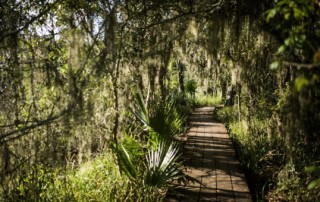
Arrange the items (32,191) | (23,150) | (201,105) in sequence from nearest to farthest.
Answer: (23,150), (32,191), (201,105)

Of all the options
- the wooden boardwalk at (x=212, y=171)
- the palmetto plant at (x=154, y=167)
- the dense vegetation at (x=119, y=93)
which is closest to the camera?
the dense vegetation at (x=119, y=93)

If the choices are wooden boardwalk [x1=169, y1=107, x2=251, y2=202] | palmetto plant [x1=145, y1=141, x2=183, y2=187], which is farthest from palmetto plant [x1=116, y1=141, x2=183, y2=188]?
wooden boardwalk [x1=169, y1=107, x2=251, y2=202]

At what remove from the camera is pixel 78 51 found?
3516 mm

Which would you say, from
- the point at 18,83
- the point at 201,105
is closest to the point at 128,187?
the point at 18,83

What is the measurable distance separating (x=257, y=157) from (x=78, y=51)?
4.23m

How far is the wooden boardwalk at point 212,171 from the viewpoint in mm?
4574

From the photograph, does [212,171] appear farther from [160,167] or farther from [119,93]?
[119,93]

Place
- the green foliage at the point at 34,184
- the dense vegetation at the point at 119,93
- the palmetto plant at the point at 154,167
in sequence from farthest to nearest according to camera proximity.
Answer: the palmetto plant at the point at 154,167
the green foliage at the point at 34,184
the dense vegetation at the point at 119,93

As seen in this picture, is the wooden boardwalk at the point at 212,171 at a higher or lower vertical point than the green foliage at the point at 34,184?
lower

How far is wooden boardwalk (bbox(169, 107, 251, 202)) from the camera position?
457cm

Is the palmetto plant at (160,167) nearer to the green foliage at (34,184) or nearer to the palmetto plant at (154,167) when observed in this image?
the palmetto plant at (154,167)

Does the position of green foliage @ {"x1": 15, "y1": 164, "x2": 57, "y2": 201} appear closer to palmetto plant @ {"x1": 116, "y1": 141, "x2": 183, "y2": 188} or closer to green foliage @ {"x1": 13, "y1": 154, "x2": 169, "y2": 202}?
green foliage @ {"x1": 13, "y1": 154, "x2": 169, "y2": 202}

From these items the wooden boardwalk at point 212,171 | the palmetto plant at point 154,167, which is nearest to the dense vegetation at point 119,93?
the palmetto plant at point 154,167

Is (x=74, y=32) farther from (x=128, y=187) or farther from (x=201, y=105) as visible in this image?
(x=201, y=105)
